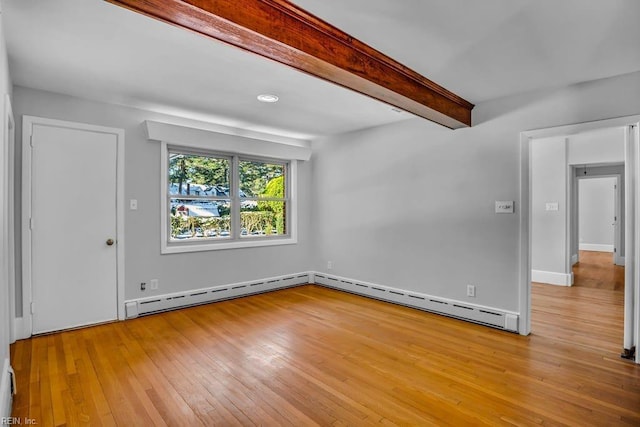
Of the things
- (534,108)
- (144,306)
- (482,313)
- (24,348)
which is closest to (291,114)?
(534,108)

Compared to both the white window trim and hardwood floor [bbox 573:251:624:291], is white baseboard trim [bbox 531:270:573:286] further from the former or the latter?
the white window trim

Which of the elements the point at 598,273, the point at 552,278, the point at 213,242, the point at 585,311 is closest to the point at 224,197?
the point at 213,242

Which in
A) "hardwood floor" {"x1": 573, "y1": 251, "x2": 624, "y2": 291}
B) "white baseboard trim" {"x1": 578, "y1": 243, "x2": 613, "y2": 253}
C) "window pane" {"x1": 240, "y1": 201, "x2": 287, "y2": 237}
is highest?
"window pane" {"x1": 240, "y1": 201, "x2": 287, "y2": 237}

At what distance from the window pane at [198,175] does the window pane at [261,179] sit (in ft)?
0.94

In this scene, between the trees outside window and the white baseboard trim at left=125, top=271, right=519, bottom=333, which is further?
the trees outside window

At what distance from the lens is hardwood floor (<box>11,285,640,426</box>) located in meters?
2.05

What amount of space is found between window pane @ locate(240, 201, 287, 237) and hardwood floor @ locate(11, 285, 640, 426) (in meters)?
1.62

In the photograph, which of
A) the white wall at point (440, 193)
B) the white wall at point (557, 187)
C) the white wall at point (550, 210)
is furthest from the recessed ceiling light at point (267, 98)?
the white wall at point (557, 187)

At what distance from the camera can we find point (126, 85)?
3143 millimetres

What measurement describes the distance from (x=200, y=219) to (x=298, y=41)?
10.6ft

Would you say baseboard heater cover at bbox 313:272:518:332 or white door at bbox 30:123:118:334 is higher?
white door at bbox 30:123:118:334

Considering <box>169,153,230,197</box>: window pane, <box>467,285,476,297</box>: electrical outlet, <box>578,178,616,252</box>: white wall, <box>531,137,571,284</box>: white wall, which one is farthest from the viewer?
<box>578,178,616,252</box>: white wall

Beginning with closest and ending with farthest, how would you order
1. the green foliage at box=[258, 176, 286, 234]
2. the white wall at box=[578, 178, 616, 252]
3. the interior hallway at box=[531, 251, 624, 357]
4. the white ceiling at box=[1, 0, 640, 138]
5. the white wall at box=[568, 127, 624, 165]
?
the white ceiling at box=[1, 0, 640, 138], the interior hallway at box=[531, 251, 624, 357], the green foliage at box=[258, 176, 286, 234], the white wall at box=[568, 127, 624, 165], the white wall at box=[578, 178, 616, 252]

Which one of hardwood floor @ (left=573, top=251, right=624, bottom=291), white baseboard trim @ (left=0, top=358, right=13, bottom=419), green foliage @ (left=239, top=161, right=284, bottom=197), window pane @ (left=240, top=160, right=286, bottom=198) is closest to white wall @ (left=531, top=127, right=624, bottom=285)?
hardwood floor @ (left=573, top=251, right=624, bottom=291)
